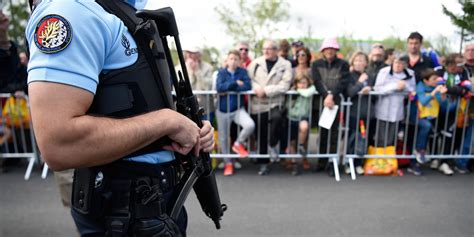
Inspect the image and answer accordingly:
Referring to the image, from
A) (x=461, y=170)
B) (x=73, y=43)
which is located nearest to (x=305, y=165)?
(x=461, y=170)

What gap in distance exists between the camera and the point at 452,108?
17.4 ft

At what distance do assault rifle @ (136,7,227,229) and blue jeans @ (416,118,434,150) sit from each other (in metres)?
4.41

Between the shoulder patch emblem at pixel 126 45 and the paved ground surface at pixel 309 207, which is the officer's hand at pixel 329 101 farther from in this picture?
the shoulder patch emblem at pixel 126 45

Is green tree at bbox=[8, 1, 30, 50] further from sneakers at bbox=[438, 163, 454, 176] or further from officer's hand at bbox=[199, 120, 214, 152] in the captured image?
sneakers at bbox=[438, 163, 454, 176]

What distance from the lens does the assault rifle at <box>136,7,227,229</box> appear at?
1.33 metres

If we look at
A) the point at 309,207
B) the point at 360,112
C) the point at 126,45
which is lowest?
the point at 309,207

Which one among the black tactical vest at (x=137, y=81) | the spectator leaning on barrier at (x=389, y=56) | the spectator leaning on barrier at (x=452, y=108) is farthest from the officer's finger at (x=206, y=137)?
the spectator leaning on barrier at (x=389, y=56)

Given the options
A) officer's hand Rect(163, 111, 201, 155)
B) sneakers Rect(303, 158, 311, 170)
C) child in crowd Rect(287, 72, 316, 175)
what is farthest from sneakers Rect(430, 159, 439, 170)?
officer's hand Rect(163, 111, 201, 155)

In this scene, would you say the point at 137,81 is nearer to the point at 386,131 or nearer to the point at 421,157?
the point at 386,131

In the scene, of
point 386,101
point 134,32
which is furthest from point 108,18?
point 386,101

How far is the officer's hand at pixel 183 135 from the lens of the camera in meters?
1.30

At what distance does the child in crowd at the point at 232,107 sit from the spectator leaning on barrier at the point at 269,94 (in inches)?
6.6

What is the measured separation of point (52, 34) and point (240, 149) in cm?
433

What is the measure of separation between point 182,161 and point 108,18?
60 centimetres
